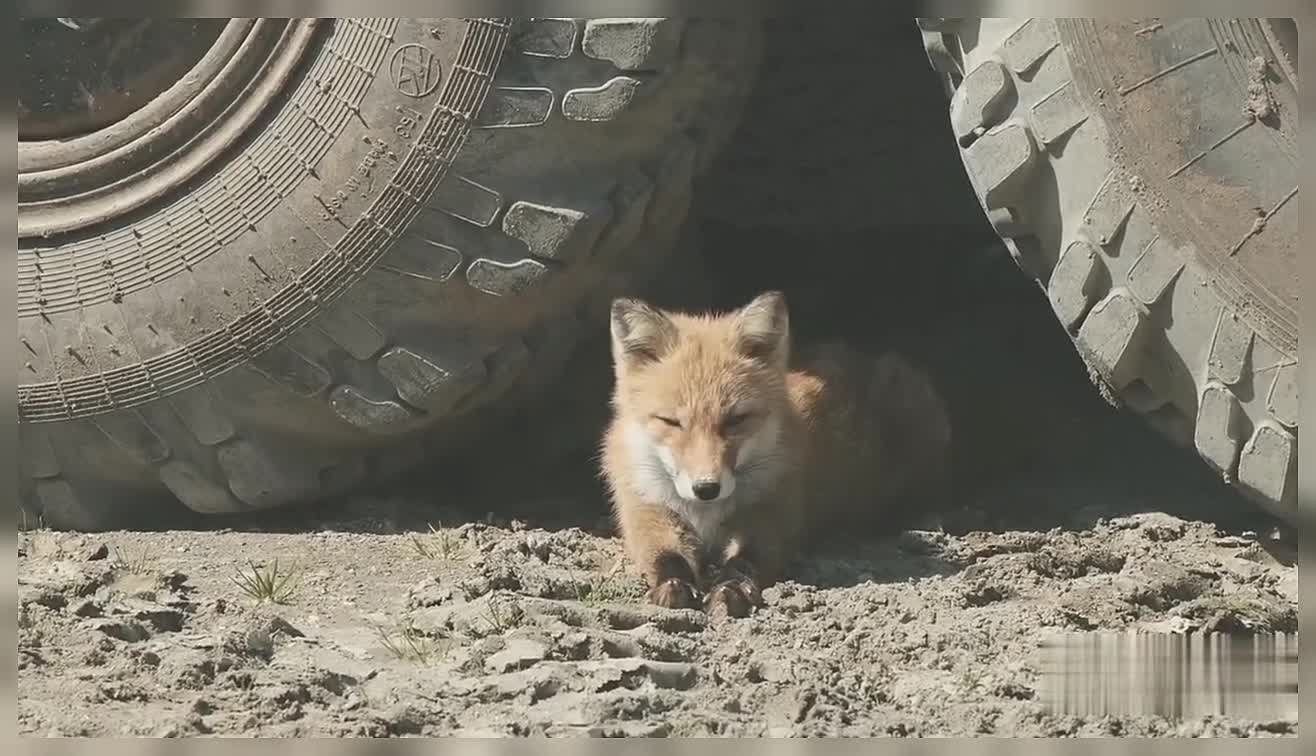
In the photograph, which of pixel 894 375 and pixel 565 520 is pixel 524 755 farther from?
pixel 894 375

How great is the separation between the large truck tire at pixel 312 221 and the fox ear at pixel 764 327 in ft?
1.18

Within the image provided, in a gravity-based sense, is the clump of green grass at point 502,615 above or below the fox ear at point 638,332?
below

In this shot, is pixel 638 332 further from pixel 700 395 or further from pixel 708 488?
pixel 708 488

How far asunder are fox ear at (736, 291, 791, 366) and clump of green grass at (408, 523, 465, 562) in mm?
1042

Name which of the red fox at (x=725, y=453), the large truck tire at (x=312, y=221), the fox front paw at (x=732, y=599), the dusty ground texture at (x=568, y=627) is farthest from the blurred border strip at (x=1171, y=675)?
the large truck tire at (x=312, y=221)

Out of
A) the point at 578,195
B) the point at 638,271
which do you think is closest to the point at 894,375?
the point at 638,271

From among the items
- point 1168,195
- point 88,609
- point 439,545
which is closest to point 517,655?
point 439,545

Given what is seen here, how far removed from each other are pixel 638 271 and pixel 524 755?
6.64ft

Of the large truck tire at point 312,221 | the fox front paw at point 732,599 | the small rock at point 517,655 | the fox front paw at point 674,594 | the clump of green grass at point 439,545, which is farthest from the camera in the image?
the clump of green grass at point 439,545

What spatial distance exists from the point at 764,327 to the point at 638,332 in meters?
0.39

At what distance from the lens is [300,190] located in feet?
14.7

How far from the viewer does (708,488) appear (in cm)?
446

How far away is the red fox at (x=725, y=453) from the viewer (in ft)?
14.8

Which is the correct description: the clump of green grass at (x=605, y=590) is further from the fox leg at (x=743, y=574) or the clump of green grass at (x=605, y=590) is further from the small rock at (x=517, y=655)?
the small rock at (x=517, y=655)
